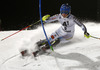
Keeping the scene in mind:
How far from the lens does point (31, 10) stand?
4.27 metres

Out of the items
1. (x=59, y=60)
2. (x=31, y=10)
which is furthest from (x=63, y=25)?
(x=31, y=10)

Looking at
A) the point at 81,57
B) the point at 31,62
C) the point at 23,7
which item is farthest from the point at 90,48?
the point at 23,7

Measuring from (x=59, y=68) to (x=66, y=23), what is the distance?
810 millimetres

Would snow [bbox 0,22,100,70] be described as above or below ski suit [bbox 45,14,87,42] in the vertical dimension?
below

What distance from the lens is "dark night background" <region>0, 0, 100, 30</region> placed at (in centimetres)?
400

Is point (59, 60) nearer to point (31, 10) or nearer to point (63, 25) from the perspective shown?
point (63, 25)

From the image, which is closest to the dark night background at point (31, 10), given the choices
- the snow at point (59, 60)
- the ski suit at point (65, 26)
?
the ski suit at point (65, 26)

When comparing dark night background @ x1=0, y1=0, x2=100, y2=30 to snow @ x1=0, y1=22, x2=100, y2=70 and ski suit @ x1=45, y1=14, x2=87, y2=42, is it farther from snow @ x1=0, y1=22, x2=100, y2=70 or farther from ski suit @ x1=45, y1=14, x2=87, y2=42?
snow @ x1=0, y1=22, x2=100, y2=70

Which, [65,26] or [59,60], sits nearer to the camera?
A: [59,60]

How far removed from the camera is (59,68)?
1.59m

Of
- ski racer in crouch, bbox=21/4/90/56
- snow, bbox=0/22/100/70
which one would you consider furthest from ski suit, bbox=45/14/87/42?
snow, bbox=0/22/100/70

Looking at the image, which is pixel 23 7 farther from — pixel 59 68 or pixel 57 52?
pixel 59 68

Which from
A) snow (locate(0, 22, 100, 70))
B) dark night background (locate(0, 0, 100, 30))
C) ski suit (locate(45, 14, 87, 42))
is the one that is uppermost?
dark night background (locate(0, 0, 100, 30))

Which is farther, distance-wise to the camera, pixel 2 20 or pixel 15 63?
pixel 2 20
